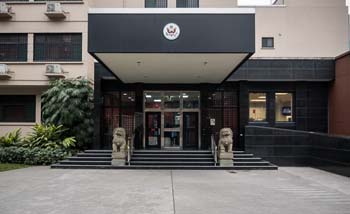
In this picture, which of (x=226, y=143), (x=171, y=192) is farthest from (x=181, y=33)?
(x=226, y=143)

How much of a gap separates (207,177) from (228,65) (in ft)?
15.6

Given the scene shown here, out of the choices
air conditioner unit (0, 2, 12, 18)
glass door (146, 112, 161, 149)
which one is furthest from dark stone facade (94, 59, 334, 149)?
air conditioner unit (0, 2, 12, 18)

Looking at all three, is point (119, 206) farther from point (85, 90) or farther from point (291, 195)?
point (85, 90)

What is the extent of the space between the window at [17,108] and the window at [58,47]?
102 inches

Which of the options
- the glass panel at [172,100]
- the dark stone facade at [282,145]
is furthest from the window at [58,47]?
the dark stone facade at [282,145]

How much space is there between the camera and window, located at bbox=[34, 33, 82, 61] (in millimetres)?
22156

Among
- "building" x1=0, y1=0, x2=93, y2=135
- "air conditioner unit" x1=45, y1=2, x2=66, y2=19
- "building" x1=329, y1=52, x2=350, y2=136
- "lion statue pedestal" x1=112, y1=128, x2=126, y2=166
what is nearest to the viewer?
"lion statue pedestal" x1=112, y1=128, x2=126, y2=166

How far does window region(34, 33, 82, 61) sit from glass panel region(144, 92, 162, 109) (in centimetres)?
445

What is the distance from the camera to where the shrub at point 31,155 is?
59.3ft

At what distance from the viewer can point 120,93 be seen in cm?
2138

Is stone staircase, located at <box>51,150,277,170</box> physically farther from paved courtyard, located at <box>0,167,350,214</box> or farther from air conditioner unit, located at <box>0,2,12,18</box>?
air conditioner unit, located at <box>0,2,12,18</box>

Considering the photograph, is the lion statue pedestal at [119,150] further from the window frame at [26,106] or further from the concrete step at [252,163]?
the window frame at [26,106]

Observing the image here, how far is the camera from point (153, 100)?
21.4m

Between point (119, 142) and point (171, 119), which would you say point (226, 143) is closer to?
point (119, 142)
